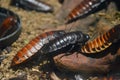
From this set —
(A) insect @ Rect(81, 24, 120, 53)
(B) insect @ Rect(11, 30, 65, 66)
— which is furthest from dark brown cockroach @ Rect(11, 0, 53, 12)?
(A) insect @ Rect(81, 24, 120, 53)

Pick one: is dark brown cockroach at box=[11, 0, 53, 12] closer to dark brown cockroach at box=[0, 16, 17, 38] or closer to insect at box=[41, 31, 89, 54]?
dark brown cockroach at box=[0, 16, 17, 38]

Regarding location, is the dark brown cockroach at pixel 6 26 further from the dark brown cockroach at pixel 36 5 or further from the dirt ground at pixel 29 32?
the dark brown cockroach at pixel 36 5

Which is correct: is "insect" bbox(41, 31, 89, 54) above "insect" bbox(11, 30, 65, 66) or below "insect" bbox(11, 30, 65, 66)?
above

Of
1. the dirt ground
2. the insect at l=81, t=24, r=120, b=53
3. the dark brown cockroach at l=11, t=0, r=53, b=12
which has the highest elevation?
the insect at l=81, t=24, r=120, b=53

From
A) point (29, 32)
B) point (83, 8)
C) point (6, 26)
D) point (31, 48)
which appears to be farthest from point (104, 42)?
point (29, 32)

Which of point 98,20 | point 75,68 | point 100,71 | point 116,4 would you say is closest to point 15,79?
point 75,68

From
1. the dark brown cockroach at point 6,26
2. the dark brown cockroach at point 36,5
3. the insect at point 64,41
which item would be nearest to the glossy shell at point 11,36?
the dark brown cockroach at point 6,26
